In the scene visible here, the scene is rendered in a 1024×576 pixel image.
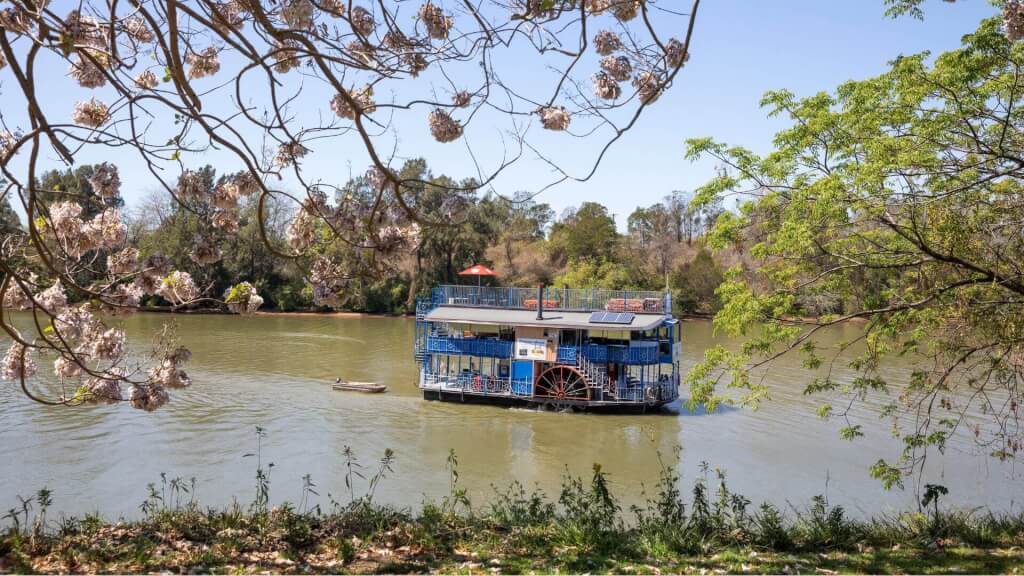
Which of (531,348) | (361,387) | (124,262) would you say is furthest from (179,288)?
(361,387)

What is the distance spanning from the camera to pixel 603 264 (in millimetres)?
42750

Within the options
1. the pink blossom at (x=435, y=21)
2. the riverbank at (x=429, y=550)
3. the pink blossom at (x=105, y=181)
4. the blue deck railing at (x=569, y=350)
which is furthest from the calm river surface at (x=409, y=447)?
the pink blossom at (x=105, y=181)

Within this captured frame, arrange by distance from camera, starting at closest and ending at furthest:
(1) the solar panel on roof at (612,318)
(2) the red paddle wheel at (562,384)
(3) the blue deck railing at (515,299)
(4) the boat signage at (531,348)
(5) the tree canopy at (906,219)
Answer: (5) the tree canopy at (906,219)
(1) the solar panel on roof at (612,318)
(2) the red paddle wheel at (562,384)
(4) the boat signage at (531,348)
(3) the blue deck railing at (515,299)

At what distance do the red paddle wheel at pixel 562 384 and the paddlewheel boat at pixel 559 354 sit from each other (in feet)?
0.08

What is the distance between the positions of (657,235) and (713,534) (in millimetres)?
42793

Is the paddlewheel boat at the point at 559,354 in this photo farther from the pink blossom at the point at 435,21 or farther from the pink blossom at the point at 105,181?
the pink blossom at the point at 105,181

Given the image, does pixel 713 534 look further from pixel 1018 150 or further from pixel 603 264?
pixel 603 264

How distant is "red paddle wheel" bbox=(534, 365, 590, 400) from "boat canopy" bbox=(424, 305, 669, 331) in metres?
1.12

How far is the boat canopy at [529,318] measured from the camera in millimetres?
17219

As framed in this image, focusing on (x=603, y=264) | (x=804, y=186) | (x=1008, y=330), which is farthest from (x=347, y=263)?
(x=603, y=264)

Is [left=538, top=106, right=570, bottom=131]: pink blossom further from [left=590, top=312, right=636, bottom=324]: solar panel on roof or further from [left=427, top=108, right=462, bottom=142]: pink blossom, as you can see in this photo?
[left=590, top=312, right=636, bottom=324]: solar panel on roof

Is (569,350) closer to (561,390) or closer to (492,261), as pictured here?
(561,390)

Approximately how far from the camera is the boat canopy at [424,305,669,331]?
56.5 feet

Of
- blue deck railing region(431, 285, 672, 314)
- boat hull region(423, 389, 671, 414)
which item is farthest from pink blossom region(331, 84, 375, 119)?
blue deck railing region(431, 285, 672, 314)
